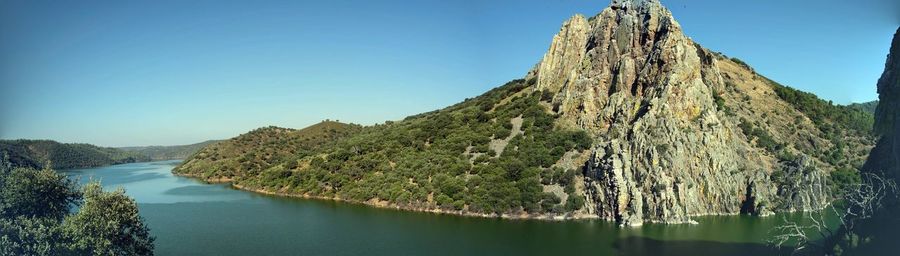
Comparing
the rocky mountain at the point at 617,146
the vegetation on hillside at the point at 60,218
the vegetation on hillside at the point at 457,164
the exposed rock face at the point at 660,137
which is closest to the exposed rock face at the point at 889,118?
the exposed rock face at the point at 660,137

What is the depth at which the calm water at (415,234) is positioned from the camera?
170ft

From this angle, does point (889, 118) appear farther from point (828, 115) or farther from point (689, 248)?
point (828, 115)

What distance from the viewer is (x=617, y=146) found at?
242ft

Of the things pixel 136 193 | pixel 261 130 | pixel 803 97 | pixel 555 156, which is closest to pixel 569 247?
pixel 555 156

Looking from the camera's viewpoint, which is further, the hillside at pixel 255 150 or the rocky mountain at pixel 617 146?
the hillside at pixel 255 150

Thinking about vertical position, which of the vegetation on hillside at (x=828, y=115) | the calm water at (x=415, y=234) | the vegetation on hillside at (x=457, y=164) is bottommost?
the calm water at (x=415, y=234)

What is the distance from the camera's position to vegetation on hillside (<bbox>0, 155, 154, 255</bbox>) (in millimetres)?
34844

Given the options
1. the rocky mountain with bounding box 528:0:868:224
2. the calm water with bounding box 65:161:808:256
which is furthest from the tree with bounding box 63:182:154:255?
the rocky mountain with bounding box 528:0:868:224

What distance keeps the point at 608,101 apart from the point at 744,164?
22635 mm

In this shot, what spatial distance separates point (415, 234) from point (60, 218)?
33508 millimetres

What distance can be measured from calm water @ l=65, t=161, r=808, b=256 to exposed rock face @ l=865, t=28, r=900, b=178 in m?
13.6

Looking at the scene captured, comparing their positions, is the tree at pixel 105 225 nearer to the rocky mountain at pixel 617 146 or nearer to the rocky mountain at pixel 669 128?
the rocky mountain at pixel 617 146

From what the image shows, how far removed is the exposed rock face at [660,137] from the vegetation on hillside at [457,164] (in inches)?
219

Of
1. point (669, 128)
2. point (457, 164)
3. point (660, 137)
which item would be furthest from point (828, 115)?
point (457, 164)
